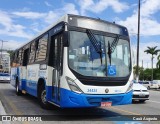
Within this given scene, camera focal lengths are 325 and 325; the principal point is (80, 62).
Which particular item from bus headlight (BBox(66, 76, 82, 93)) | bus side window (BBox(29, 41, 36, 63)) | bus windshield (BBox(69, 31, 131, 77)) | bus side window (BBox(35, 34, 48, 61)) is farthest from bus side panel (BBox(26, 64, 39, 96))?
bus headlight (BBox(66, 76, 82, 93))

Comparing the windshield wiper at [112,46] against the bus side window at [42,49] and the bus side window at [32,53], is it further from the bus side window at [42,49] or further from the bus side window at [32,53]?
the bus side window at [32,53]

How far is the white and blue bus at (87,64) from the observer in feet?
32.7

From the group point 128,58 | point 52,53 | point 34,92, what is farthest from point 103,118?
point 34,92

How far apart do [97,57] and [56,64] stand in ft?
5.09

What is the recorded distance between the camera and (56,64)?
36.5 ft

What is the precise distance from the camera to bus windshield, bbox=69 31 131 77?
10148 mm

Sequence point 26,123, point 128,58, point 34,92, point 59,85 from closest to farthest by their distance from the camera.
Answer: point 26,123
point 59,85
point 128,58
point 34,92

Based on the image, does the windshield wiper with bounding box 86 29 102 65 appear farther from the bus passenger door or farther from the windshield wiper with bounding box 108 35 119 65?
the bus passenger door

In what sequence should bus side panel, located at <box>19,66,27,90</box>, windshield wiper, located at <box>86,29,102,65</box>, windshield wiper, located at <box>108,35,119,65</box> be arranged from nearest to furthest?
windshield wiper, located at <box>86,29,102,65</box>
windshield wiper, located at <box>108,35,119,65</box>
bus side panel, located at <box>19,66,27,90</box>

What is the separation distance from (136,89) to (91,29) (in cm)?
775

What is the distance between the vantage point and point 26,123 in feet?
31.7

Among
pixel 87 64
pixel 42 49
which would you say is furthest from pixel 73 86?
pixel 42 49

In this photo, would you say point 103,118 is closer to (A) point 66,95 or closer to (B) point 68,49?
(A) point 66,95

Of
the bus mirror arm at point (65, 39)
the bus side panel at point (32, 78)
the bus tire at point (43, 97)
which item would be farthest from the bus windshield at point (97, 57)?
the bus side panel at point (32, 78)
